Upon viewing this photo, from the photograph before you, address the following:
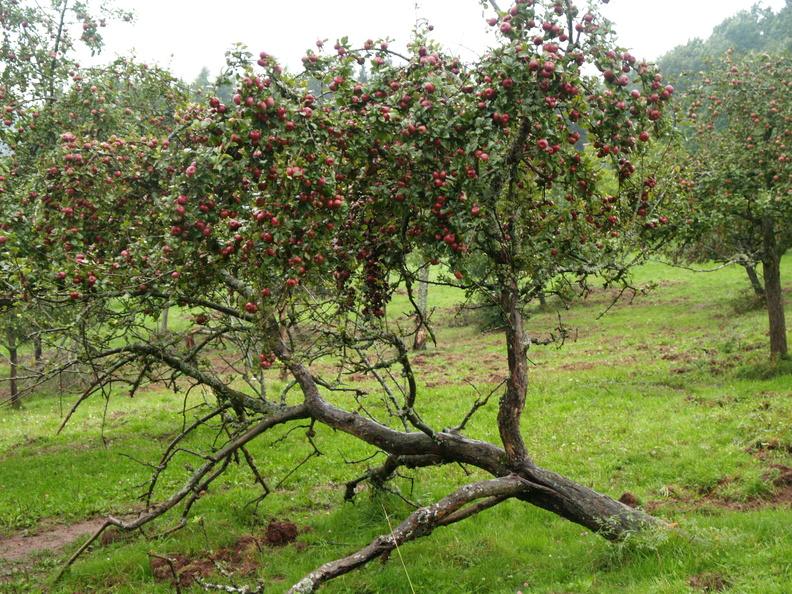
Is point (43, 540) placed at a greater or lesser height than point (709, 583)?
lesser

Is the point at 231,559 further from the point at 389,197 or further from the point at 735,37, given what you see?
the point at 735,37

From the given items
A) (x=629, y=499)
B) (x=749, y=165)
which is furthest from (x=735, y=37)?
(x=629, y=499)

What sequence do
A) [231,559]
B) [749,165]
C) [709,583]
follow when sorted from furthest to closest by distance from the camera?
[749,165], [231,559], [709,583]

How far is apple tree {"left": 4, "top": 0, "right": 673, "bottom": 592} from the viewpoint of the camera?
4922mm

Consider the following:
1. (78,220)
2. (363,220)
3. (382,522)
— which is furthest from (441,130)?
(382,522)

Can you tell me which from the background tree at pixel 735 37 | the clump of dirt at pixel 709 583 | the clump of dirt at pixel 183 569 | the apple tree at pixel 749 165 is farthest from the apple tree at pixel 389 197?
the background tree at pixel 735 37

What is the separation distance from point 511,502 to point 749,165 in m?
9.56

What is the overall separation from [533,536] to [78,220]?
627 centimetres

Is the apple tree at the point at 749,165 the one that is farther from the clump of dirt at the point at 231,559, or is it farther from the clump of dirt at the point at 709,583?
the clump of dirt at the point at 231,559

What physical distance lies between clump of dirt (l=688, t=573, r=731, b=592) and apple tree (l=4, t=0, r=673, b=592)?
963 mm

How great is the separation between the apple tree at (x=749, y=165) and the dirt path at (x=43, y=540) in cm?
1173

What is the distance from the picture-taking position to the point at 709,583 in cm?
500

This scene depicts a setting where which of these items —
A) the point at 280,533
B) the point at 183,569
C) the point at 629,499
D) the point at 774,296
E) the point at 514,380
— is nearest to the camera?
the point at 514,380

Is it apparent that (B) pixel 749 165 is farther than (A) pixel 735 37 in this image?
No
